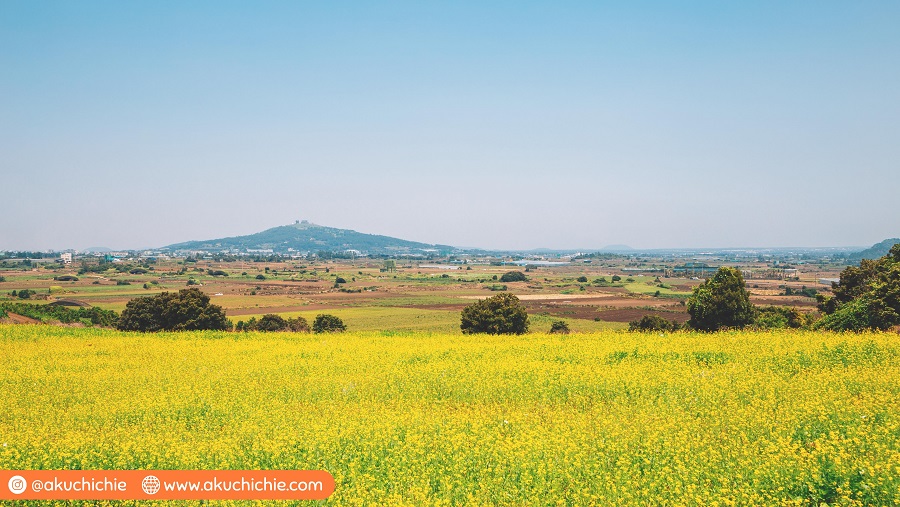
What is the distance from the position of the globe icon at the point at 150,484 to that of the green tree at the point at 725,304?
3759 centimetres

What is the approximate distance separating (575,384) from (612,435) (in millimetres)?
4768

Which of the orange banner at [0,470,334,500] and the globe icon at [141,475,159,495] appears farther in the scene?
the globe icon at [141,475,159,495]

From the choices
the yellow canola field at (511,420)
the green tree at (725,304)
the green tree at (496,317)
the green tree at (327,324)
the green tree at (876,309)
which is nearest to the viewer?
the yellow canola field at (511,420)

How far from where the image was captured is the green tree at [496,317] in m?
43.0

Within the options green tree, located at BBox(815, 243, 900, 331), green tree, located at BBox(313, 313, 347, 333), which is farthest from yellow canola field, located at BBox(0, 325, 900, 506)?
green tree, located at BBox(313, 313, 347, 333)

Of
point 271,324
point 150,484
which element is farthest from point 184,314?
point 150,484

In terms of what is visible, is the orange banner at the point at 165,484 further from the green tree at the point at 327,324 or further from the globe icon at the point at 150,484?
the green tree at the point at 327,324

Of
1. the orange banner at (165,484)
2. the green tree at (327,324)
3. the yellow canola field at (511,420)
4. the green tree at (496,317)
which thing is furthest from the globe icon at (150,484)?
the green tree at (327,324)

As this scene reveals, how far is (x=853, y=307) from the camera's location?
28.9 m

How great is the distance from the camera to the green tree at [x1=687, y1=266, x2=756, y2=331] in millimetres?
39188

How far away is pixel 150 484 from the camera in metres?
8.88

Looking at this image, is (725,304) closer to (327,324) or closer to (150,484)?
(327,324)

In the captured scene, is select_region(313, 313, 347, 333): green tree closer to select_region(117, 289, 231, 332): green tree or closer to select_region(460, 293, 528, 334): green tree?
select_region(117, 289, 231, 332): green tree

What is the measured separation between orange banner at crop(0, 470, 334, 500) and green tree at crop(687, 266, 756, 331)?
36452mm
